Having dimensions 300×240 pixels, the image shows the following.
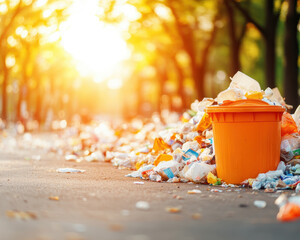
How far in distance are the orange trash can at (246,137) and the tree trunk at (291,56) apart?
8.15 m

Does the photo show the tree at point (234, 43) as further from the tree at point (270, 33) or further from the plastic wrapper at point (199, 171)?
the plastic wrapper at point (199, 171)

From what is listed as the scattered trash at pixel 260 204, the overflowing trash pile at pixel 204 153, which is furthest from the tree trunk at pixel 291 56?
the scattered trash at pixel 260 204

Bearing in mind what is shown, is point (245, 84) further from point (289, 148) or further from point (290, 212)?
point (290, 212)

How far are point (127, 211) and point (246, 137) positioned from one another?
8.54 feet

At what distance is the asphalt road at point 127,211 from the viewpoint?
14.9ft

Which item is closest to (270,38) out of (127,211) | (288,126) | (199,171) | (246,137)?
(288,126)

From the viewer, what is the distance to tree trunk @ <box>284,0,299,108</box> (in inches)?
606

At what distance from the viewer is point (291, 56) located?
51.0 feet

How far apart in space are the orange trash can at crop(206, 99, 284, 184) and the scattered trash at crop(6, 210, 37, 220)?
Result: 10.8 ft

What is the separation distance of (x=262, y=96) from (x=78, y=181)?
2.92m

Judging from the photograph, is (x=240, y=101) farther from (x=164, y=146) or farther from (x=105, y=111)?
(x=105, y=111)

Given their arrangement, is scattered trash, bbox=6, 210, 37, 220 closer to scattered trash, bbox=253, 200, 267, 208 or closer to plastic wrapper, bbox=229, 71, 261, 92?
scattered trash, bbox=253, 200, 267, 208

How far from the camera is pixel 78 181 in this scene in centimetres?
831

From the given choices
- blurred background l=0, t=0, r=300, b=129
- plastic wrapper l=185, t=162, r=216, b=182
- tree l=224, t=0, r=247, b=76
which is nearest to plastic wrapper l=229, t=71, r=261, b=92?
plastic wrapper l=185, t=162, r=216, b=182
